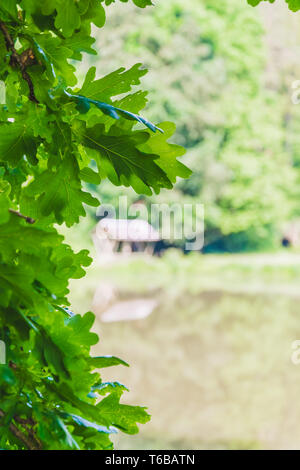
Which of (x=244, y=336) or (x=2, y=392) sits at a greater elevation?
(x=2, y=392)

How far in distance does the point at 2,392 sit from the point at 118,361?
88 millimetres

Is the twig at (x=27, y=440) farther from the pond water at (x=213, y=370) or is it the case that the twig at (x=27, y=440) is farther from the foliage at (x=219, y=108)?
the foliage at (x=219, y=108)

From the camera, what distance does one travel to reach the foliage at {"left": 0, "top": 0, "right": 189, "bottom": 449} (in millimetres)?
420

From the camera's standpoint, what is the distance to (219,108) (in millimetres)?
12742

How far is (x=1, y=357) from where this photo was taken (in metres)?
0.44

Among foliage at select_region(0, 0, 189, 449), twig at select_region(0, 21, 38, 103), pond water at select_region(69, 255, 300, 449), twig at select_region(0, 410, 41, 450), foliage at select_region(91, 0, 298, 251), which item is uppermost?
foliage at select_region(91, 0, 298, 251)

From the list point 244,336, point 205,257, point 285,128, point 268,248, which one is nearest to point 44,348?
point 244,336

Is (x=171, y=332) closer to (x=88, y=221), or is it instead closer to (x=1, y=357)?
(x=88, y=221)

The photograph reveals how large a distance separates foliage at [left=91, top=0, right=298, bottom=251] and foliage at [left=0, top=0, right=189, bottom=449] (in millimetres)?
11318

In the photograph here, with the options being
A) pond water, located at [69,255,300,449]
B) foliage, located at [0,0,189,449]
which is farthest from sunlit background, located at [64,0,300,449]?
foliage, located at [0,0,189,449]

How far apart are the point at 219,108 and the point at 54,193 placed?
1255 centimetres

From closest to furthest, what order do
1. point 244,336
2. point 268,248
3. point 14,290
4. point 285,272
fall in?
point 14,290
point 244,336
point 285,272
point 268,248

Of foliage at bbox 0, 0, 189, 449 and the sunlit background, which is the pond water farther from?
foliage at bbox 0, 0, 189, 449

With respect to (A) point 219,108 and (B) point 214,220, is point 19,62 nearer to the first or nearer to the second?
(B) point 214,220
